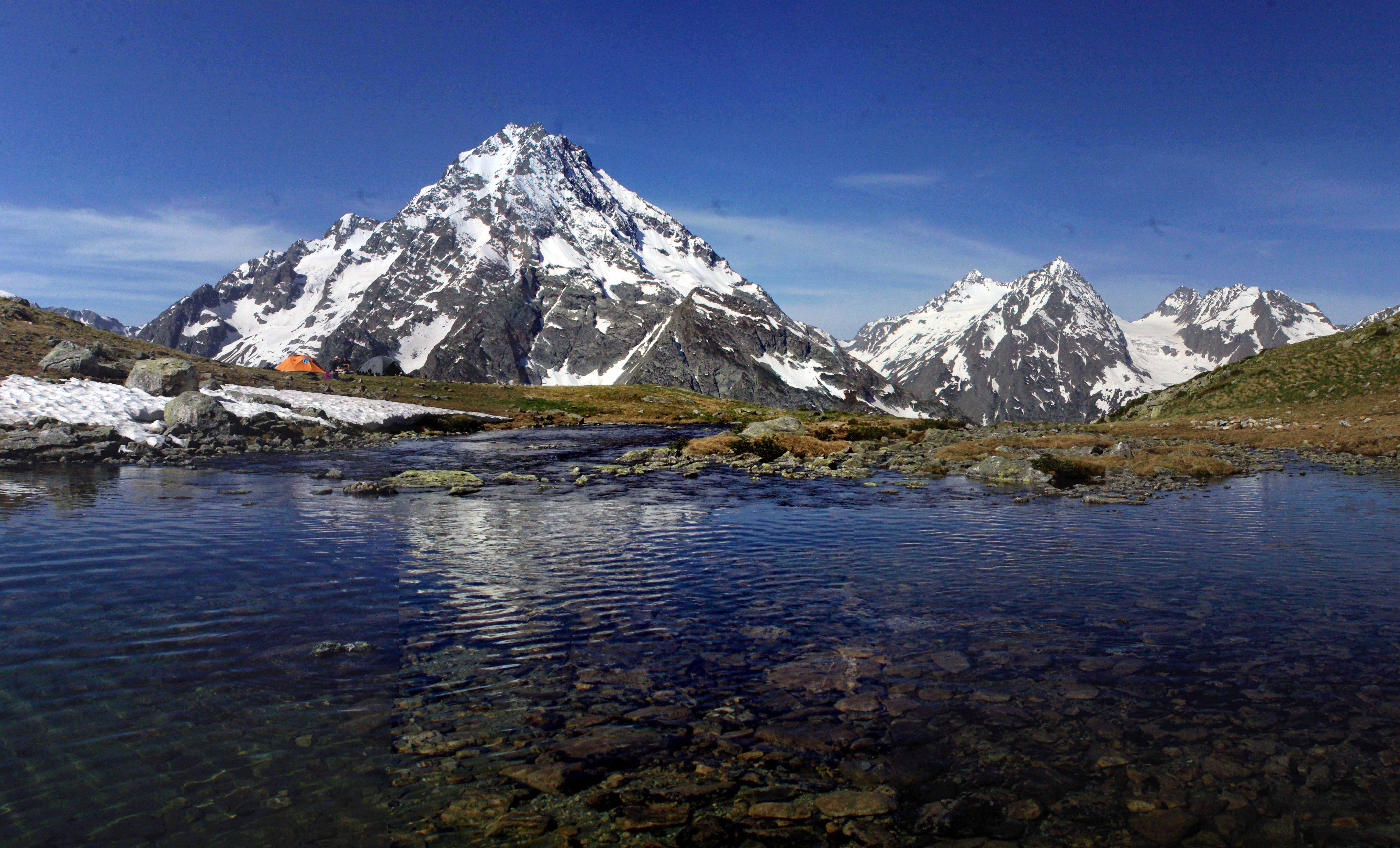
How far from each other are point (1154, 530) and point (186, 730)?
938 inches

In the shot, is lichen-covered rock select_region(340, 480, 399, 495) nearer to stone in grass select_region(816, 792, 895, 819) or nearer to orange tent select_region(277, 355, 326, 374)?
stone in grass select_region(816, 792, 895, 819)

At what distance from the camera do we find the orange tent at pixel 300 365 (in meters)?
134

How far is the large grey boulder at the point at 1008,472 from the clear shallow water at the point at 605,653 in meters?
10.2

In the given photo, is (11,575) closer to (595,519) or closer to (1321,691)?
(595,519)

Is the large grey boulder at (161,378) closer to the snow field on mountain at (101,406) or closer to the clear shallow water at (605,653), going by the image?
the snow field on mountain at (101,406)

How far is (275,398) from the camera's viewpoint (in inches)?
2223

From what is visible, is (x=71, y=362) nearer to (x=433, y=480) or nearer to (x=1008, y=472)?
(x=433, y=480)

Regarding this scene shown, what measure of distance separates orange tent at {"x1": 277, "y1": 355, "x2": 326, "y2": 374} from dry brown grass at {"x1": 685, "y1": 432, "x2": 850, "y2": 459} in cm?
10493

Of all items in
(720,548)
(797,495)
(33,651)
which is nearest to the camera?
(33,651)

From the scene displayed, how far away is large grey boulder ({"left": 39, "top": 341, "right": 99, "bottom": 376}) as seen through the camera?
151ft

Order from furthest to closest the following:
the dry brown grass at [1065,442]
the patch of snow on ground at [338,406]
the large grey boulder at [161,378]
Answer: the patch of snow on ground at [338,406]
the dry brown grass at [1065,442]
the large grey boulder at [161,378]

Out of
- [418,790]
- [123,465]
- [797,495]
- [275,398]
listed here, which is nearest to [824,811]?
[418,790]

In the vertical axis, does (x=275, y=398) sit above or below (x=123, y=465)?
above

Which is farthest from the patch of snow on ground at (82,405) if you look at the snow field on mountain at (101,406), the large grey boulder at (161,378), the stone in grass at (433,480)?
the stone in grass at (433,480)
